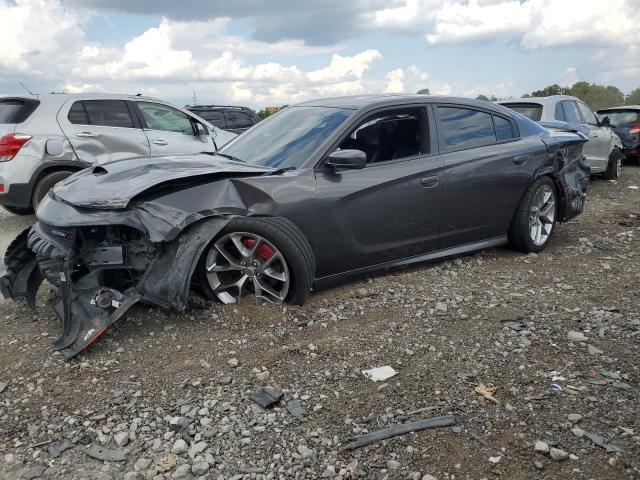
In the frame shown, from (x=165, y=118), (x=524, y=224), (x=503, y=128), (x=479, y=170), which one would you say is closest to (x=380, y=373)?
(x=479, y=170)

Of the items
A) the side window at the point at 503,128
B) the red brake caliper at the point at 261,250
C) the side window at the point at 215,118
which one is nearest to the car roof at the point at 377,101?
the side window at the point at 503,128

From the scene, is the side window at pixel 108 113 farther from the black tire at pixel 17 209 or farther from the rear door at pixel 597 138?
the rear door at pixel 597 138

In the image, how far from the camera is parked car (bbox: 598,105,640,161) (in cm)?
1313

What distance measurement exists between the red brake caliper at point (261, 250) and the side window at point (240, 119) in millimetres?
Result: 10886

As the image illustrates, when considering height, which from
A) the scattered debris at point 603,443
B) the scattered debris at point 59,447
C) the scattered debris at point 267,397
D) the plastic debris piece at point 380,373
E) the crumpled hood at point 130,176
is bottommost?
the scattered debris at point 59,447

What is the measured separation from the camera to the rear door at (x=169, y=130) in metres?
8.15

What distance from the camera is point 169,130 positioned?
8.45 meters

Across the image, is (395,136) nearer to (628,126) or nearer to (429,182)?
(429,182)

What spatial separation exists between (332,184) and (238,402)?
6.03 feet

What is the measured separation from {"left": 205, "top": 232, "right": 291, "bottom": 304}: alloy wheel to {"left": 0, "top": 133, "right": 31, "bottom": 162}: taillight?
442 cm

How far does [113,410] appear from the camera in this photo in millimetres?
2887

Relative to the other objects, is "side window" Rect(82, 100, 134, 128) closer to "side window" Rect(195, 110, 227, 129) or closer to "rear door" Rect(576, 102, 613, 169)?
"side window" Rect(195, 110, 227, 129)

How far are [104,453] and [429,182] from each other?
3168 mm

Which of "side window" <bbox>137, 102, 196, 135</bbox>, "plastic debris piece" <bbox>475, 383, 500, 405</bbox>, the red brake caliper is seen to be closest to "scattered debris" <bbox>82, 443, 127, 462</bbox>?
the red brake caliper
